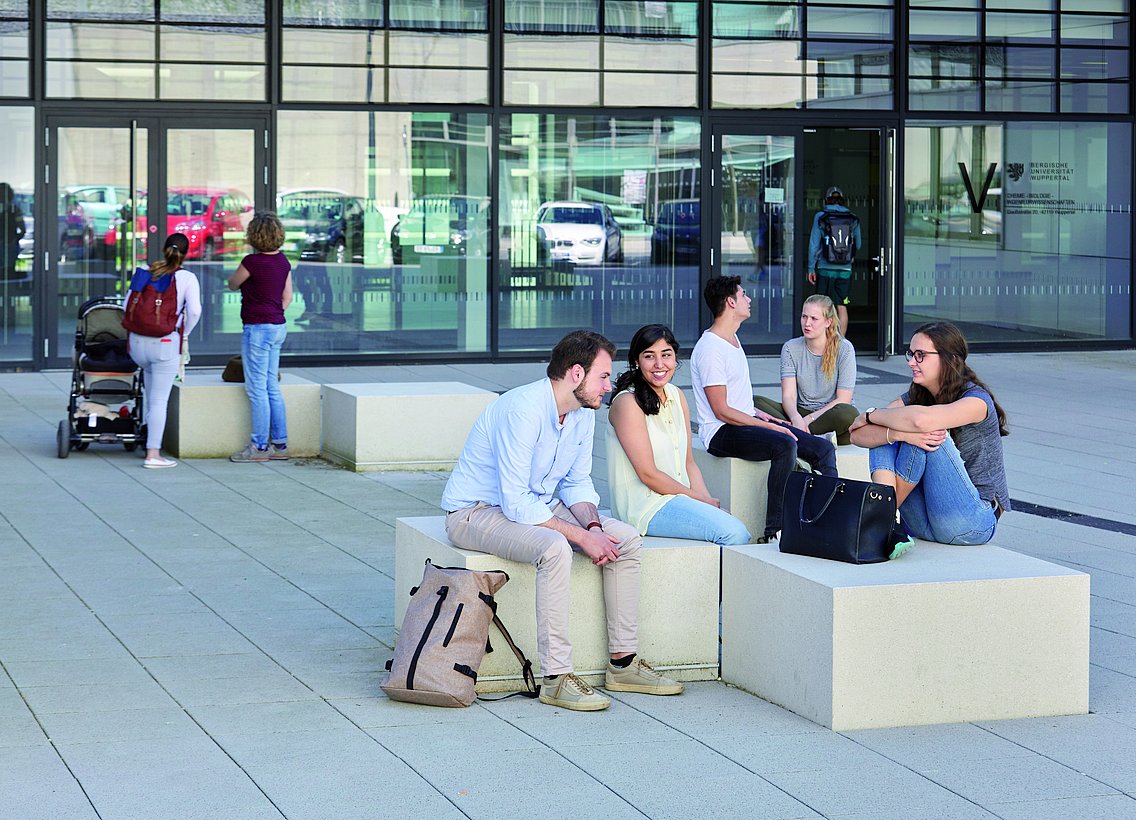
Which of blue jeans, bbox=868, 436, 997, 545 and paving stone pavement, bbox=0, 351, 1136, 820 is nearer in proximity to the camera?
paving stone pavement, bbox=0, 351, 1136, 820

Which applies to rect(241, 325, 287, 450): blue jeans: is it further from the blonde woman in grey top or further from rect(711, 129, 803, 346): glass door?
rect(711, 129, 803, 346): glass door

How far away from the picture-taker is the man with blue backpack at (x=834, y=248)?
18875 millimetres

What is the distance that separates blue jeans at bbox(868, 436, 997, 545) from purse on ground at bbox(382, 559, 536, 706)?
167 cm

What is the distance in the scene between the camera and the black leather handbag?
614 centimetres

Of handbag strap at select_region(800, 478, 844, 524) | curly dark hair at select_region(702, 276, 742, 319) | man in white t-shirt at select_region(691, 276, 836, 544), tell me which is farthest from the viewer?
curly dark hair at select_region(702, 276, 742, 319)

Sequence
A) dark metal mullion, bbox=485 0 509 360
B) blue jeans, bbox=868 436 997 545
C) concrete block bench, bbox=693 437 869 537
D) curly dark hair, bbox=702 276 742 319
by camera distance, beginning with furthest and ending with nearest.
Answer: dark metal mullion, bbox=485 0 509 360, curly dark hair, bbox=702 276 742 319, concrete block bench, bbox=693 437 869 537, blue jeans, bbox=868 436 997 545

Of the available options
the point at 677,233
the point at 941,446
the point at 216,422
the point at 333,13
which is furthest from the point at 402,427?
the point at 677,233

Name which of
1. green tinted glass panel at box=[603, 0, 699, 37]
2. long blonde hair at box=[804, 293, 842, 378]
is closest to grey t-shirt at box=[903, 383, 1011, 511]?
long blonde hair at box=[804, 293, 842, 378]

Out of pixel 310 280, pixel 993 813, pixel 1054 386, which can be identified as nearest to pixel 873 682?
pixel 993 813

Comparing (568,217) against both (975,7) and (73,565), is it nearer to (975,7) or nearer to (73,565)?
(975,7)

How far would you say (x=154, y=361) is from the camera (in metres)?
11.7

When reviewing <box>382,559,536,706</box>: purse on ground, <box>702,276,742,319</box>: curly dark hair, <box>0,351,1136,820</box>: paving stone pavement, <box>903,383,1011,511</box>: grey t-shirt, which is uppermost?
<box>702,276,742,319</box>: curly dark hair

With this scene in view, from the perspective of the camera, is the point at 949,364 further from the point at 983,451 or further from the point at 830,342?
the point at 830,342

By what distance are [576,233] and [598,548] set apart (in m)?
12.9
